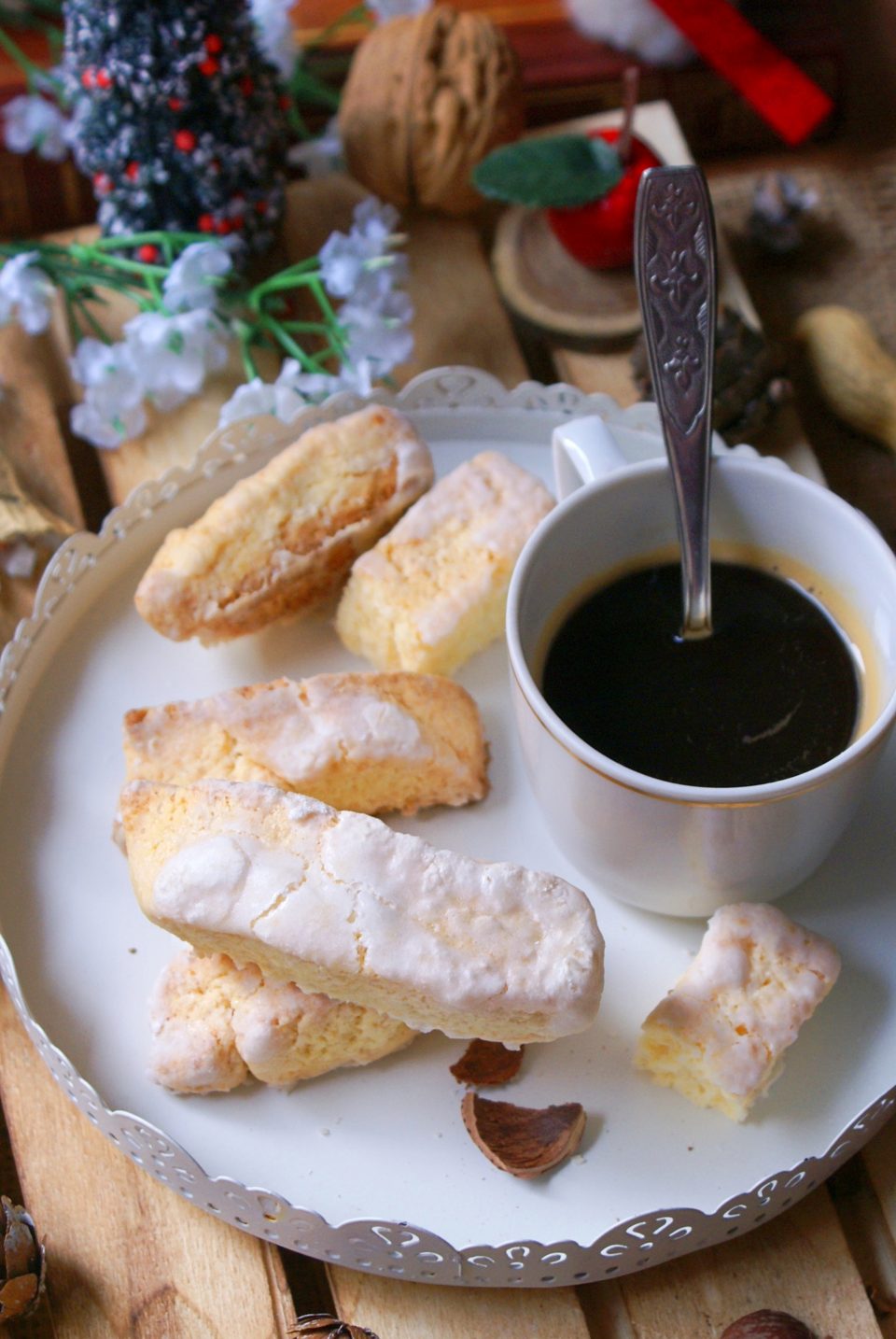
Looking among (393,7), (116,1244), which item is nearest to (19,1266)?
(116,1244)

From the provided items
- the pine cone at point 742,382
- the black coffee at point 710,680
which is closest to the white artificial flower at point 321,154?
the pine cone at point 742,382

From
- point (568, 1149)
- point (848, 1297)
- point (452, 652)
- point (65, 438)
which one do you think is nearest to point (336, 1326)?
point (568, 1149)

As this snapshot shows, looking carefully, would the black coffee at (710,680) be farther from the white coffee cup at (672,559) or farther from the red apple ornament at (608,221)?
the red apple ornament at (608,221)

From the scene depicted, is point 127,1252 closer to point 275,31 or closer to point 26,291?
point 26,291

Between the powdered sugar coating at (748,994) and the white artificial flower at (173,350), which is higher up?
the white artificial flower at (173,350)

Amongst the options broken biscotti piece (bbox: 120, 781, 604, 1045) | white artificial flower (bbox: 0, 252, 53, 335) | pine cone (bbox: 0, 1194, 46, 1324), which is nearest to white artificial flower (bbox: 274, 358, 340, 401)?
white artificial flower (bbox: 0, 252, 53, 335)

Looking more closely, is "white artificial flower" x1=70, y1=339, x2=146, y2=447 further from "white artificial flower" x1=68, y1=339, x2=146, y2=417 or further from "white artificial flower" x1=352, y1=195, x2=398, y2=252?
"white artificial flower" x1=352, y1=195, x2=398, y2=252

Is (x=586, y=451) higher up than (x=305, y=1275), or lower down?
higher up

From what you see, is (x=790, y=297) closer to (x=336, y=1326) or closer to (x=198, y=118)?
(x=198, y=118)
